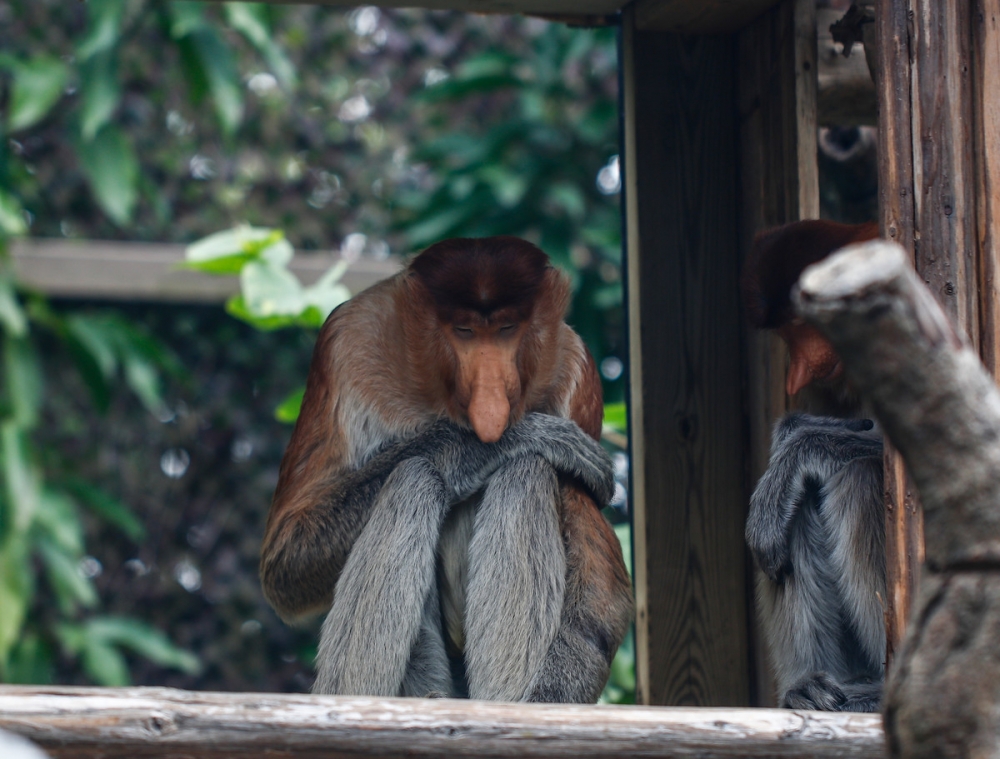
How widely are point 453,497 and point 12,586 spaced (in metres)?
3.16

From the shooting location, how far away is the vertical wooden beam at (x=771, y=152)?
3428mm

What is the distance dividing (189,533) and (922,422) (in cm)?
655

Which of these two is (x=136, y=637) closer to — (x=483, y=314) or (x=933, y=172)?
(x=483, y=314)

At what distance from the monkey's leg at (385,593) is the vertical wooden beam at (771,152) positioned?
118cm

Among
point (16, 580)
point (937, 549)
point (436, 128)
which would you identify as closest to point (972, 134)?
point (937, 549)

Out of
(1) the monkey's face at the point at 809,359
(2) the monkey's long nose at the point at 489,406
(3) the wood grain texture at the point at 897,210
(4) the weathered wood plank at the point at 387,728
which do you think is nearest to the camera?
(4) the weathered wood plank at the point at 387,728

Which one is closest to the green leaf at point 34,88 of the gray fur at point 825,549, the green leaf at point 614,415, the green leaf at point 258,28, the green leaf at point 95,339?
the green leaf at point 258,28

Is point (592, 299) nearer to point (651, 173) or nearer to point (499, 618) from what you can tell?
point (651, 173)

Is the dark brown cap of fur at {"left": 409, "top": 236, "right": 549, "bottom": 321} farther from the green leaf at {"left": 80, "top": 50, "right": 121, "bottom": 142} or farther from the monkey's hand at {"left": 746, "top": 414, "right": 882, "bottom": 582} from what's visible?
the green leaf at {"left": 80, "top": 50, "right": 121, "bottom": 142}

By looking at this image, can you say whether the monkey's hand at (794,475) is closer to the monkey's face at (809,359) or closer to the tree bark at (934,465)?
the monkey's face at (809,359)

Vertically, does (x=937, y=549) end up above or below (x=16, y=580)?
above

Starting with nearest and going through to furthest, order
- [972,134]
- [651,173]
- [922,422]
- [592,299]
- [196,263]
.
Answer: [922,422], [972,134], [651,173], [196,263], [592,299]

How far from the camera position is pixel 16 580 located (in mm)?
5305

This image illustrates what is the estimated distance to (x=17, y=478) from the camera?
518 centimetres
